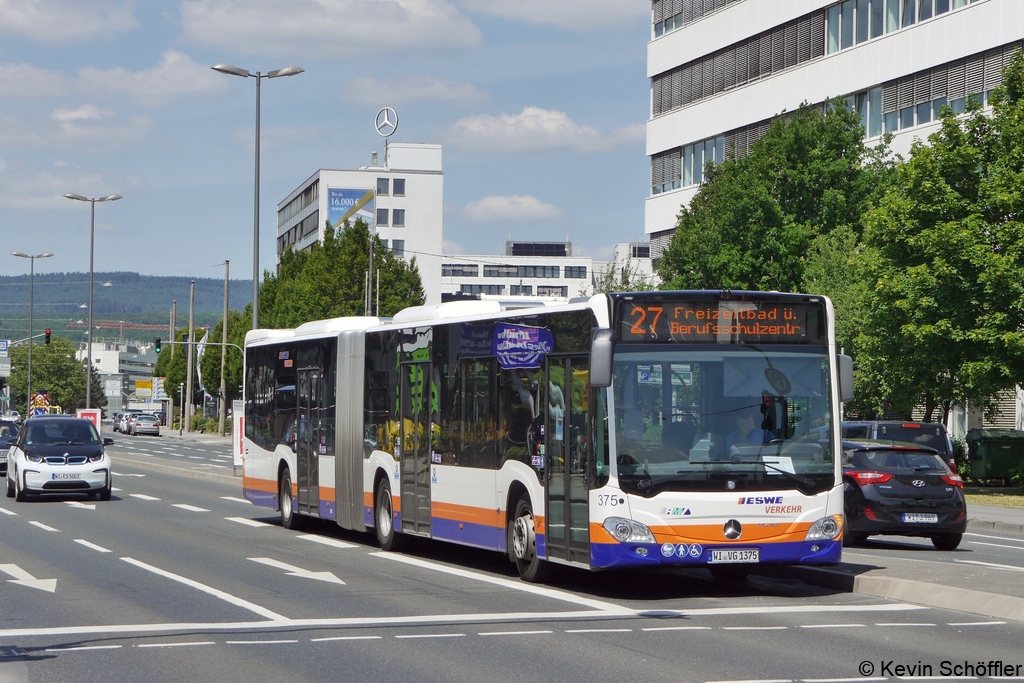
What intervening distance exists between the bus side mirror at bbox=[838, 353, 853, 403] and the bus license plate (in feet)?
5.49

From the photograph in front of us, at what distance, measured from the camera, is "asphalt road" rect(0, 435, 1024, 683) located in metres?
9.52

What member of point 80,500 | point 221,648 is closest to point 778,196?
point 80,500

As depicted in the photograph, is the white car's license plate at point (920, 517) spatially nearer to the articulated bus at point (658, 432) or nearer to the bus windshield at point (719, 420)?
the articulated bus at point (658, 432)

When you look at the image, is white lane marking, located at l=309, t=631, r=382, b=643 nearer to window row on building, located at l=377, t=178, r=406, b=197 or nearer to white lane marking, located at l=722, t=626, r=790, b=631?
white lane marking, located at l=722, t=626, r=790, b=631

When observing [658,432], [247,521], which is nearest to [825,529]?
[658,432]

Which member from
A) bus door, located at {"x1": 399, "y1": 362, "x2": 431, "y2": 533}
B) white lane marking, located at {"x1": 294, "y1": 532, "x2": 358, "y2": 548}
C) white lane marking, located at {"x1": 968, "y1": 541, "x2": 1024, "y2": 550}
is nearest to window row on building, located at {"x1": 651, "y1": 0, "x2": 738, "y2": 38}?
white lane marking, located at {"x1": 968, "y1": 541, "x2": 1024, "y2": 550}

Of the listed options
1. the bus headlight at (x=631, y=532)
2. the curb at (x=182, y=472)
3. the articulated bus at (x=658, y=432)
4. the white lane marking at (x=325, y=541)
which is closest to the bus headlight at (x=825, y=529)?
the articulated bus at (x=658, y=432)

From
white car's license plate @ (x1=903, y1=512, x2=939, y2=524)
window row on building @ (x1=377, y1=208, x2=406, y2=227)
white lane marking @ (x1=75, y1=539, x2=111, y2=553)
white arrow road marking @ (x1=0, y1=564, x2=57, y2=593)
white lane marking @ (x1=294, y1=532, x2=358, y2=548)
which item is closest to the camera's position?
white arrow road marking @ (x1=0, y1=564, x2=57, y2=593)

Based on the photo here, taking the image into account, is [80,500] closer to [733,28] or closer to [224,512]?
[224,512]

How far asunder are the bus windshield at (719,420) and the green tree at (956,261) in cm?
1942

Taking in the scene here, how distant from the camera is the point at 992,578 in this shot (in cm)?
1414

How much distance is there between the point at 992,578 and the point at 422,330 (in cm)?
730

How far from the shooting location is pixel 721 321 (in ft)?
45.0

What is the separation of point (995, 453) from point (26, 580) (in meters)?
29.9
